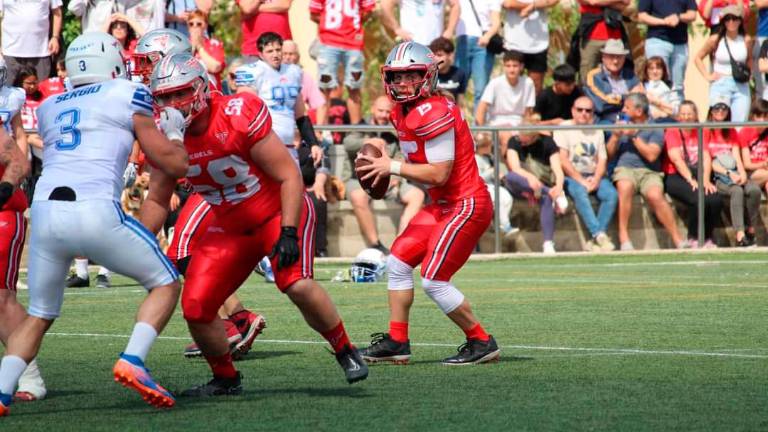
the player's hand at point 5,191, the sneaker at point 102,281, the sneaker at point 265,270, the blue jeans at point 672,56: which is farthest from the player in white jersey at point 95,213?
the blue jeans at point 672,56

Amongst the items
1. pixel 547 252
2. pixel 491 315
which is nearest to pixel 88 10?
pixel 547 252

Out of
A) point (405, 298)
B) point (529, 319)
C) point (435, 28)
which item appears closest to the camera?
point (405, 298)

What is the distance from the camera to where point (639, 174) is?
16.7m

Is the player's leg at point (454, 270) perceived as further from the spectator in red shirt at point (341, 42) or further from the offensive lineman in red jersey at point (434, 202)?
the spectator in red shirt at point (341, 42)

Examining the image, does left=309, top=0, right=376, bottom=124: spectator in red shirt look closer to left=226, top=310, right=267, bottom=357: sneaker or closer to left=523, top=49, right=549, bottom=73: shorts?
left=523, top=49, right=549, bottom=73: shorts

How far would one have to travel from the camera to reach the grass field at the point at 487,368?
256 inches

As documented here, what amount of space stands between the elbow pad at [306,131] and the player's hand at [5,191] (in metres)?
6.65

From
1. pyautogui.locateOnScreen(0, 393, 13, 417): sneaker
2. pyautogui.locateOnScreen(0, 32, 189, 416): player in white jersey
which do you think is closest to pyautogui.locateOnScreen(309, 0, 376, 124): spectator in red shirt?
pyautogui.locateOnScreen(0, 32, 189, 416): player in white jersey

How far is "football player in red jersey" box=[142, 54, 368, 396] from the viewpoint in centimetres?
716

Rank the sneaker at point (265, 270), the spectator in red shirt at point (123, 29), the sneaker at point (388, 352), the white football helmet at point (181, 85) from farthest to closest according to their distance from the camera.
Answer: the spectator in red shirt at point (123, 29), the sneaker at point (265, 270), the sneaker at point (388, 352), the white football helmet at point (181, 85)

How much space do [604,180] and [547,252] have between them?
3.33 ft

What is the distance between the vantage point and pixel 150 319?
6.61 m

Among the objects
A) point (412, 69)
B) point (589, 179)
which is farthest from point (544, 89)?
point (412, 69)

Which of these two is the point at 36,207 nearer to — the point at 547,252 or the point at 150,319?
the point at 150,319
